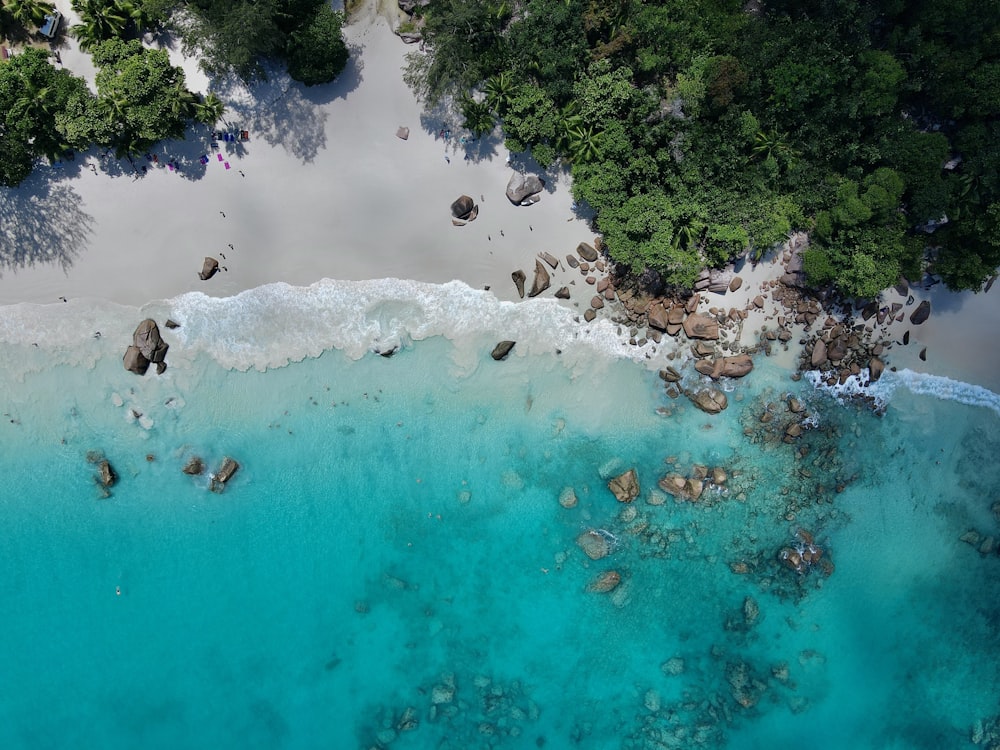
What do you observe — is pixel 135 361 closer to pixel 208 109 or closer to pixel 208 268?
pixel 208 268

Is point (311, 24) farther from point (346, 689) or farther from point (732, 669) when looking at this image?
point (732, 669)

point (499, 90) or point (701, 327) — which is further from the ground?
point (499, 90)

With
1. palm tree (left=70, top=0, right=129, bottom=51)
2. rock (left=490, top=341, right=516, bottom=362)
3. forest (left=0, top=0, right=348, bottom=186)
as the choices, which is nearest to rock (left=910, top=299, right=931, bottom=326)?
rock (left=490, top=341, right=516, bottom=362)

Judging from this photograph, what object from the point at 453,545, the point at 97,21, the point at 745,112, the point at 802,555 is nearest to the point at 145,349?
the point at 97,21

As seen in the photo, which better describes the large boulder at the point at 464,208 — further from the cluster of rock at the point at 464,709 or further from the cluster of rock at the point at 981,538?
the cluster of rock at the point at 981,538

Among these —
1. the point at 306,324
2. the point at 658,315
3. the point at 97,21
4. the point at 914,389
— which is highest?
the point at 97,21

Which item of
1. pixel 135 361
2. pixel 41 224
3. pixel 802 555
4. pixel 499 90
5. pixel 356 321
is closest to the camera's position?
pixel 499 90

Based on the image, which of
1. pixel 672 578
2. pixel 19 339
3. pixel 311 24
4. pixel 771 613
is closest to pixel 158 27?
pixel 311 24

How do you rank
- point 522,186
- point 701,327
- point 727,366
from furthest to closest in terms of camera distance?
point 727,366
point 701,327
point 522,186
